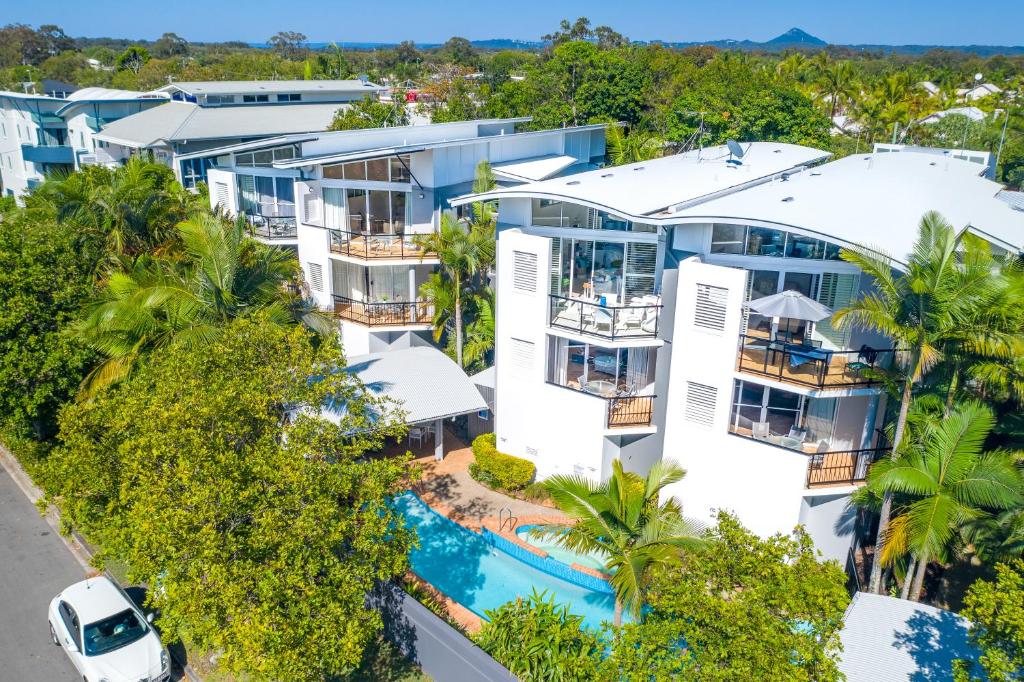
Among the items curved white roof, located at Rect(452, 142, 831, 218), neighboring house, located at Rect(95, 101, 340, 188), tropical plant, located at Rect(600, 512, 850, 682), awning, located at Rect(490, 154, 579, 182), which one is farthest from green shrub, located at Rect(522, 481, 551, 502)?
neighboring house, located at Rect(95, 101, 340, 188)

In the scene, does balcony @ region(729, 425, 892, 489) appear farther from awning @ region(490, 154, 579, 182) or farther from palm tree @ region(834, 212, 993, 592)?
awning @ region(490, 154, 579, 182)

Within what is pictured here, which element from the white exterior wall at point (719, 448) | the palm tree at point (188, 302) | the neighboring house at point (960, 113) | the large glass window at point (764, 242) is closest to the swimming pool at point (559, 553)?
the white exterior wall at point (719, 448)

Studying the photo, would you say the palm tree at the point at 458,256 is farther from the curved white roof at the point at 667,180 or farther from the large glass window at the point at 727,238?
the large glass window at the point at 727,238

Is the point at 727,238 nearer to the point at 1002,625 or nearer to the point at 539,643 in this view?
the point at 539,643

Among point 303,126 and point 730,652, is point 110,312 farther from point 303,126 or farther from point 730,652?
point 303,126

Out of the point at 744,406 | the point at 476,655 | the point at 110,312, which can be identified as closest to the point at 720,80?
the point at 744,406

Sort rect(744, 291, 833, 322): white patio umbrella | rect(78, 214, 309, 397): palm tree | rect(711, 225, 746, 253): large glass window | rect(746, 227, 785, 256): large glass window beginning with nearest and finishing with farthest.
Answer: rect(744, 291, 833, 322): white patio umbrella
rect(746, 227, 785, 256): large glass window
rect(711, 225, 746, 253): large glass window
rect(78, 214, 309, 397): palm tree

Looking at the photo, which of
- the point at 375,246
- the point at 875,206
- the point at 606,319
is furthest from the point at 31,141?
the point at 875,206
